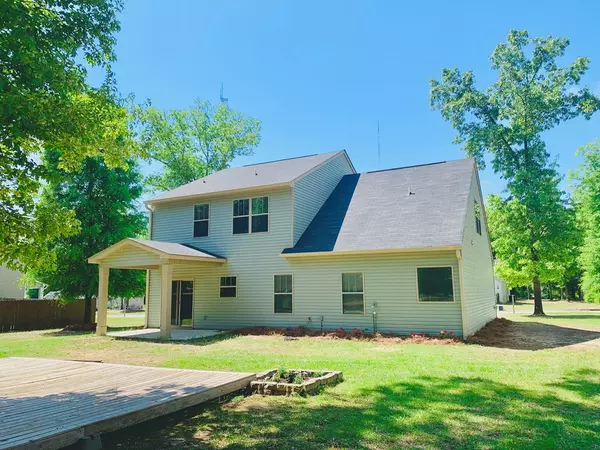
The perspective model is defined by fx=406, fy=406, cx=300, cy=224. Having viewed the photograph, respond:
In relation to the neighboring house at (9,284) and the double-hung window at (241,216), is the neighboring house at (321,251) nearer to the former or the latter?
the double-hung window at (241,216)

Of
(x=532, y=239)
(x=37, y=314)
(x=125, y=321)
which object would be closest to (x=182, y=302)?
(x=37, y=314)

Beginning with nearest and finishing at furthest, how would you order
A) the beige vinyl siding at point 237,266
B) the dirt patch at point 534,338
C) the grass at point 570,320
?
the dirt patch at point 534,338 < the beige vinyl siding at point 237,266 < the grass at point 570,320

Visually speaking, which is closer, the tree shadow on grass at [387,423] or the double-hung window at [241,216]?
the tree shadow on grass at [387,423]

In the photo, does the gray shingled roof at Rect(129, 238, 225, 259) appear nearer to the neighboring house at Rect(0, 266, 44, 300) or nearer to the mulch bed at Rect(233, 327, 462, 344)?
the mulch bed at Rect(233, 327, 462, 344)

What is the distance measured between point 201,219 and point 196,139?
19341mm

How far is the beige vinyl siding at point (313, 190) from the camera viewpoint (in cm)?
1584

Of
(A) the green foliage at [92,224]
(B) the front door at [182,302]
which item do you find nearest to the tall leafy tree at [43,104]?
(B) the front door at [182,302]

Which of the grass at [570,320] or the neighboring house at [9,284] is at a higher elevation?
the neighboring house at [9,284]

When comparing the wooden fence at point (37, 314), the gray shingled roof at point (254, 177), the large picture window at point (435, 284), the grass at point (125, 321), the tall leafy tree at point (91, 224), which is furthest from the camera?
the grass at point (125, 321)

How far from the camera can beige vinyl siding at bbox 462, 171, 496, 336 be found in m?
13.3

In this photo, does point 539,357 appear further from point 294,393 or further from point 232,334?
point 232,334

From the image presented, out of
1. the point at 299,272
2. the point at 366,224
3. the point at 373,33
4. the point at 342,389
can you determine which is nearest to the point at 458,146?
the point at 373,33

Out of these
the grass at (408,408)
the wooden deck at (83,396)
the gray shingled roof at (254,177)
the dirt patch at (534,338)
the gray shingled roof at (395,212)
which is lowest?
the dirt patch at (534,338)

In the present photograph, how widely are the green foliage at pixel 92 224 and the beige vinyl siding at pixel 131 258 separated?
449cm
